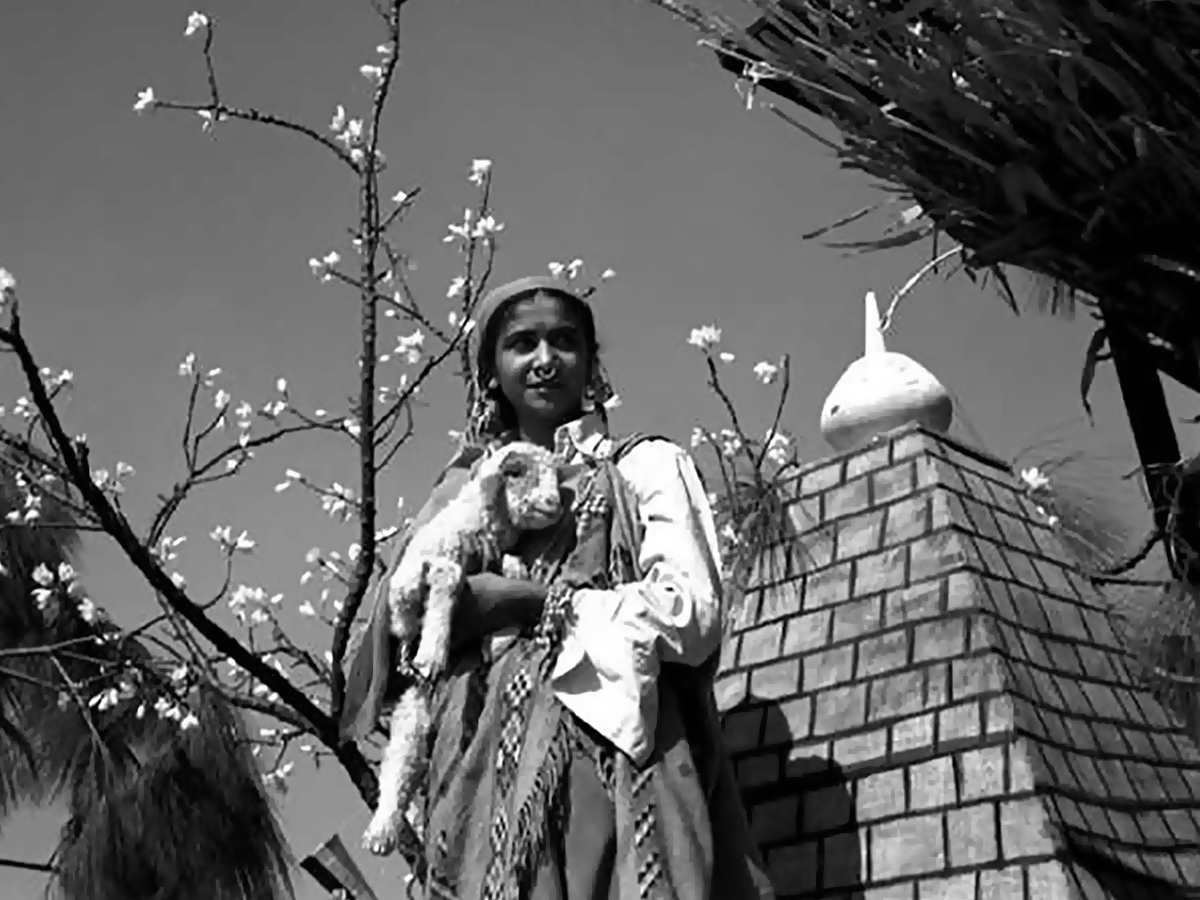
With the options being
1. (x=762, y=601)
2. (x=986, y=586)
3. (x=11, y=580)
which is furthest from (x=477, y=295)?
(x=986, y=586)

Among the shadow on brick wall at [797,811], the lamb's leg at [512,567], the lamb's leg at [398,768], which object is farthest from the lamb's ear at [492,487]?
the shadow on brick wall at [797,811]

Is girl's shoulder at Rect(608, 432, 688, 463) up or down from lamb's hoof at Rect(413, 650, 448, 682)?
up

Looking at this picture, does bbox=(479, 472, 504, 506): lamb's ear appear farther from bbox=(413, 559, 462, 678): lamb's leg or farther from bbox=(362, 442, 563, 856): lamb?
bbox=(413, 559, 462, 678): lamb's leg

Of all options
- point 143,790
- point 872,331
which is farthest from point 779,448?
point 143,790

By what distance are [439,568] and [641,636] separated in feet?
1.44

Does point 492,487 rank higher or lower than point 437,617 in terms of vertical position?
higher

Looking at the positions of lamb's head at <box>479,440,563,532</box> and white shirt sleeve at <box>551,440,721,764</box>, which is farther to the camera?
lamb's head at <box>479,440,563,532</box>

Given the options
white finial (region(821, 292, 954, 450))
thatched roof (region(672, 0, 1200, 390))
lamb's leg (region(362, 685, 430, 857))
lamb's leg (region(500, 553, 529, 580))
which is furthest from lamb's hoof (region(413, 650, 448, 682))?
white finial (region(821, 292, 954, 450))

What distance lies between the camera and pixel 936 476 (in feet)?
12.5

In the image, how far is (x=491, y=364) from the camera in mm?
3432

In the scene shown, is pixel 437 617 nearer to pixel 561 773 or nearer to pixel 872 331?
pixel 561 773

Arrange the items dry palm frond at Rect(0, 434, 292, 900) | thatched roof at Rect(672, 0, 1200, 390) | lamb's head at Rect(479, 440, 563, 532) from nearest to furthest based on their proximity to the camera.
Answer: thatched roof at Rect(672, 0, 1200, 390) → lamb's head at Rect(479, 440, 563, 532) → dry palm frond at Rect(0, 434, 292, 900)

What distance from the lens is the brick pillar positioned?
10.3 ft

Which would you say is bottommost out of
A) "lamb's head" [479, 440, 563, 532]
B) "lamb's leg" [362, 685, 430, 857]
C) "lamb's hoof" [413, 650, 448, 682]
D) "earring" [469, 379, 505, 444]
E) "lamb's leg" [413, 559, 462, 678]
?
"lamb's leg" [362, 685, 430, 857]
